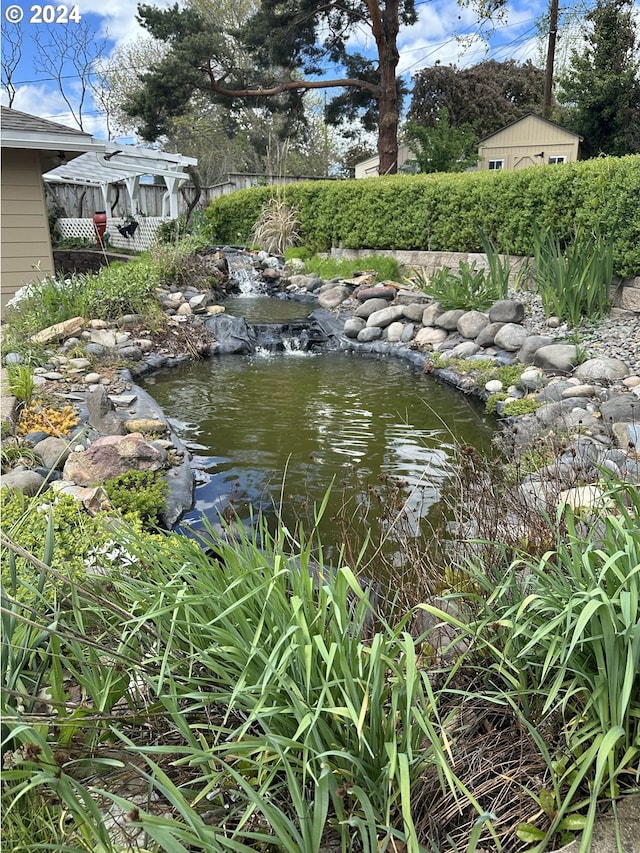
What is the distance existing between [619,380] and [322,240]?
975 centimetres

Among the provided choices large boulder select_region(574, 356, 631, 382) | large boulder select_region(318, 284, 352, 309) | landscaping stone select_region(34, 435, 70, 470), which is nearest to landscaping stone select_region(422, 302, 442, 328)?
large boulder select_region(318, 284, 352, 309)

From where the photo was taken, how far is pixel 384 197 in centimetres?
1197

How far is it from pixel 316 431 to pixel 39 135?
6048mm

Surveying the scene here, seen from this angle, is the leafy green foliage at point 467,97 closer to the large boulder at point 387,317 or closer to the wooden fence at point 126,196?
the wooden fence at point 126,196

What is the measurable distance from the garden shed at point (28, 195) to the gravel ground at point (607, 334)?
641cm

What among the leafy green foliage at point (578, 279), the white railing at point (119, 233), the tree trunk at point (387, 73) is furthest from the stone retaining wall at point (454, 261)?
the white railing at point (119, 233)

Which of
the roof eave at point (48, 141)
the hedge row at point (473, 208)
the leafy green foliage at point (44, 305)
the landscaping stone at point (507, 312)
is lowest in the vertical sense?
the landscaping stone at point (507, 312)

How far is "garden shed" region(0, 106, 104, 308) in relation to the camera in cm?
850

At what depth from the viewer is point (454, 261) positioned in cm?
1074

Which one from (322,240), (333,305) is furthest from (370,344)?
(322,240)

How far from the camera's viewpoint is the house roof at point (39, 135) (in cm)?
810

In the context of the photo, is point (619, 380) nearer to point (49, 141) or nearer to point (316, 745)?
point (316, 745)

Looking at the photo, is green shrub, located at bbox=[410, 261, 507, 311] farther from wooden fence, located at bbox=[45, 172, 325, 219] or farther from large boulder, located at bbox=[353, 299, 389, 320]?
wooden fence, located at bbox=[45, 172, 325, 219]

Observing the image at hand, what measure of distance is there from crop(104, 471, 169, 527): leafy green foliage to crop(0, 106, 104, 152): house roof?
6.22 metres
